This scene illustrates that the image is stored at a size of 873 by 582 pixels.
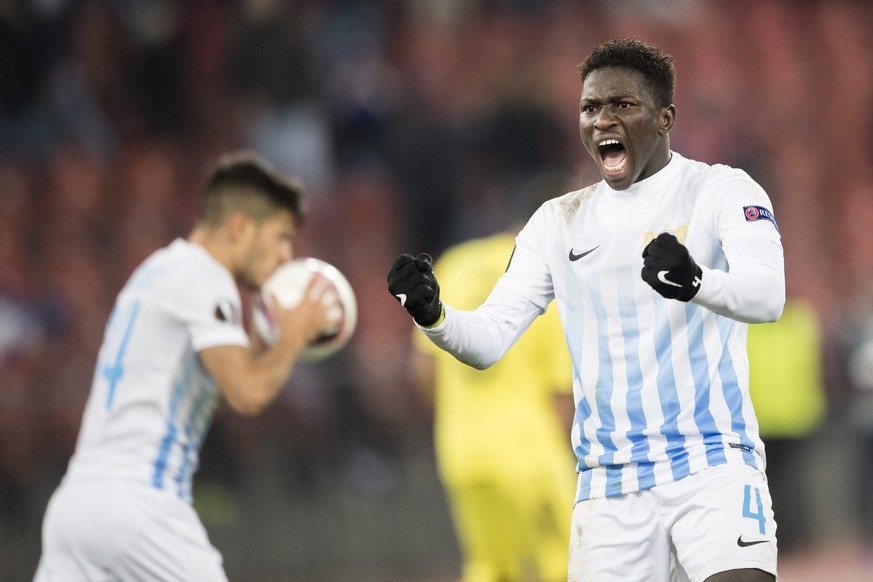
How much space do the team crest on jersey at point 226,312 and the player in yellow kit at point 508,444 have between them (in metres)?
2.13

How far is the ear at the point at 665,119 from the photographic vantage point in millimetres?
4008

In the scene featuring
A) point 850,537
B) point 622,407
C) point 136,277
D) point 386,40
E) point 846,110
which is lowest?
point 850,537

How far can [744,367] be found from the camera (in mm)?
3961

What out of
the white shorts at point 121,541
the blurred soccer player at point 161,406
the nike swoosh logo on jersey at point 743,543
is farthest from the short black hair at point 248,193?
the nike swoosh logo on jersey at point 743,543

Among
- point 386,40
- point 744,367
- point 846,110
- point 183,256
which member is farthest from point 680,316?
point 846,110

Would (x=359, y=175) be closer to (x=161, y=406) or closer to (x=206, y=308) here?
(x=206, y=308)

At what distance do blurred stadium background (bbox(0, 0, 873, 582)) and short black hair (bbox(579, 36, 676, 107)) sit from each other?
16.3 ft

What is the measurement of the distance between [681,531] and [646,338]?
57cm

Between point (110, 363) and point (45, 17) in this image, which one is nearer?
point (110, 363)

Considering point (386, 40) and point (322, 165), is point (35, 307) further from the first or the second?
point (386, 40)

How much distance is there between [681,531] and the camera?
12.4ft

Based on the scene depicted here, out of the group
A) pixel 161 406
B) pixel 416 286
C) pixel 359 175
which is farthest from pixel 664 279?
pixel 359 175

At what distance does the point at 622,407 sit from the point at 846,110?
37.9 feet

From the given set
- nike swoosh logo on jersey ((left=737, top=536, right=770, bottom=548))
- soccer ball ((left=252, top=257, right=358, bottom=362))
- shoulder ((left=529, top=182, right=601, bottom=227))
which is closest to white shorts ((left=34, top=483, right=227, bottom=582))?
soccer ball ((left=252, top=257, right=358, bottom=362))
